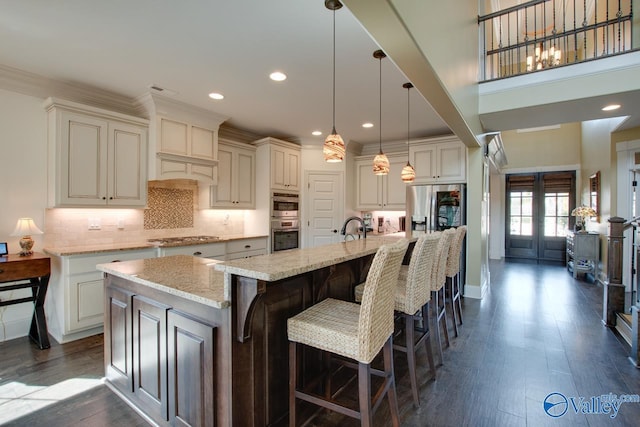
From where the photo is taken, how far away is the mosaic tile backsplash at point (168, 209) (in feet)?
12.8

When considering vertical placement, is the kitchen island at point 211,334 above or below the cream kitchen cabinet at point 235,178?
below

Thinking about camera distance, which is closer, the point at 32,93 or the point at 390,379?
the point at 390,379

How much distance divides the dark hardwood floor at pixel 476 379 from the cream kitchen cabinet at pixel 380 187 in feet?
7.87

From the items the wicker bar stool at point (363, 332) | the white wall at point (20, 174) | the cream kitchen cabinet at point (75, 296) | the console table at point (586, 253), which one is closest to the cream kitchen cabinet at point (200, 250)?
the cream kitchen cabinet at point (75, 296)

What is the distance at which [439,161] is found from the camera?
473cm

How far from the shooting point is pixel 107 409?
1.88 metres

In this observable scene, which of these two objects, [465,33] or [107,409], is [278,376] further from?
[465,33]

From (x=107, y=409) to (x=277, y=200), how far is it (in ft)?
11.1

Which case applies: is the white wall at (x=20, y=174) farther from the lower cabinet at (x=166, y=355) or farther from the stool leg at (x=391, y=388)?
the stool leg at (x=391, y=388)

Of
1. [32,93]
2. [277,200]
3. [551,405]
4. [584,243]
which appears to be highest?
[32,93]

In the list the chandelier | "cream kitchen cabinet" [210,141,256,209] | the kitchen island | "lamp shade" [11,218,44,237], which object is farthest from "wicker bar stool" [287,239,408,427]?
the chandelier

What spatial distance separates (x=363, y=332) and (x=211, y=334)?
2.33 feet

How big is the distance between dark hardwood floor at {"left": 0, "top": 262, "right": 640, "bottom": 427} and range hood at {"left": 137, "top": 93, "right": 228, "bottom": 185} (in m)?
2.01

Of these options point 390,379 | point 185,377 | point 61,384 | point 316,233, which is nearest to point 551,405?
point 390,379
